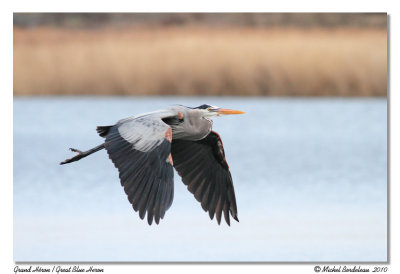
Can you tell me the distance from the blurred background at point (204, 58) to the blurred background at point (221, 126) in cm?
2

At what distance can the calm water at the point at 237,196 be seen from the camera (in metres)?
6.98

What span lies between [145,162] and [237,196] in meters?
2.90

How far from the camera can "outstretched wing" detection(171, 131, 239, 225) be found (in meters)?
6.61

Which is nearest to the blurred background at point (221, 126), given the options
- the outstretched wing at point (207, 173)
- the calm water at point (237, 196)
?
the calm water at point (237, 196)

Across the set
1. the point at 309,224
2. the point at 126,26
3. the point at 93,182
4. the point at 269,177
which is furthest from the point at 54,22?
the point at 309,224

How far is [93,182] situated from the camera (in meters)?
8.70

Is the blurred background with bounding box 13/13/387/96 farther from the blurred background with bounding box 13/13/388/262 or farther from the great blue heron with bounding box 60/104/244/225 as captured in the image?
the great blue heron with bounding box 60/104/244/225

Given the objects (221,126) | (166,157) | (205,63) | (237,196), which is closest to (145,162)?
(166,157)

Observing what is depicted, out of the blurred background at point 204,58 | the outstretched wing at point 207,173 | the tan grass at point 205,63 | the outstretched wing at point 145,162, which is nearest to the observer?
the outstretched wing at point 145,162

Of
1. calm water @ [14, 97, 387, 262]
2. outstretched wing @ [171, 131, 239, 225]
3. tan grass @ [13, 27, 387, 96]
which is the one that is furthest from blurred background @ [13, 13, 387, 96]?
outstretched wing @ [171, 131, 239, 225]

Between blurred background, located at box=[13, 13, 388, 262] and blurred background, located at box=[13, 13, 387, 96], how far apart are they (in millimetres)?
20

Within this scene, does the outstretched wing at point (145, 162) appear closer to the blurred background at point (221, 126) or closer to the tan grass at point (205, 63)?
the blurred background at point (221, 126)
